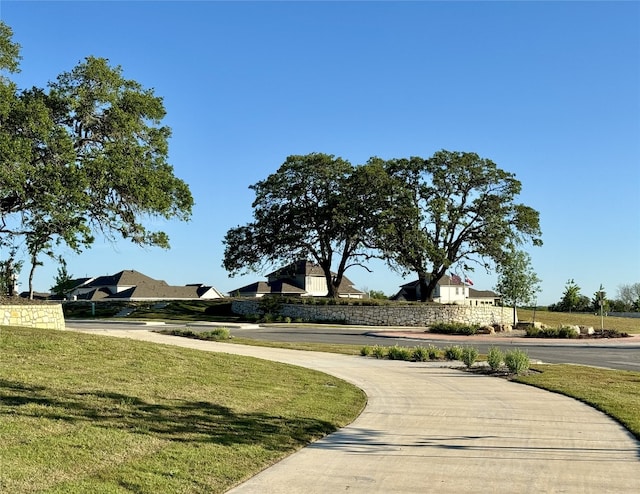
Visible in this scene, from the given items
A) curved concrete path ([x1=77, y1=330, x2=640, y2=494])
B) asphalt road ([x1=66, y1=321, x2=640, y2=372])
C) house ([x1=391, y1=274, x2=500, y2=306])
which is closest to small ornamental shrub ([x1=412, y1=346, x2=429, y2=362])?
asphalt road ([x1=66, y1=321, x2=640, y2=372])

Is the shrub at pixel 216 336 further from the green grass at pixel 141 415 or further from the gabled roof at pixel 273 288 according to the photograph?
the gabled roof at pixel 273 288

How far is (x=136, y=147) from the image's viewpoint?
22.2m

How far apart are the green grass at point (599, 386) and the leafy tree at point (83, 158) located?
13613mm

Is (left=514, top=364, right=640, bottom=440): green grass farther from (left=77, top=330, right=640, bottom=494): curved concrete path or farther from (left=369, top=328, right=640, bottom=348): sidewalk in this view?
(left=369, top=328, right=640, bottom=348): sidewalk

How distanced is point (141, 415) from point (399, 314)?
127ft

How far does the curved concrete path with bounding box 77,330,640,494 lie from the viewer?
6.15m

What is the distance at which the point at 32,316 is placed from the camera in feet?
60.6

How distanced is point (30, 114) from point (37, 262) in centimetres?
980

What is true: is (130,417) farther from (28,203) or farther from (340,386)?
(28,203)

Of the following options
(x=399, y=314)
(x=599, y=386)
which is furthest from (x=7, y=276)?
(x=399, y=314)

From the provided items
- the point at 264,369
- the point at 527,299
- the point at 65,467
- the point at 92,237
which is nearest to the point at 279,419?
the point at 65,467

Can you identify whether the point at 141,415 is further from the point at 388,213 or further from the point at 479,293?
the point at 479,293

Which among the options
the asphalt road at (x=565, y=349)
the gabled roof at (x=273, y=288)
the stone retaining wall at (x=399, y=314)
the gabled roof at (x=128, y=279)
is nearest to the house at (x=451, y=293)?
the gabled roof at (x=273, y=288)

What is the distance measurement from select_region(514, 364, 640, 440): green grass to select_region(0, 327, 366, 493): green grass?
4.19m
